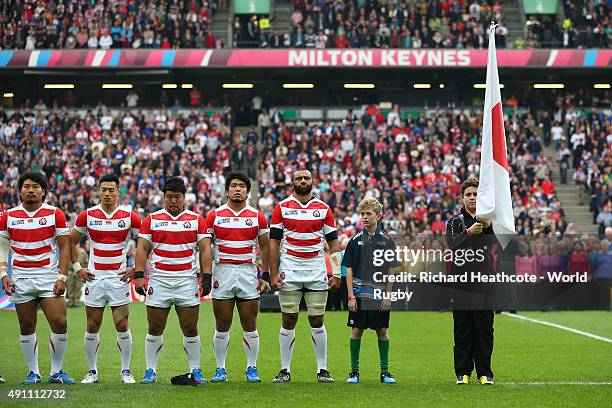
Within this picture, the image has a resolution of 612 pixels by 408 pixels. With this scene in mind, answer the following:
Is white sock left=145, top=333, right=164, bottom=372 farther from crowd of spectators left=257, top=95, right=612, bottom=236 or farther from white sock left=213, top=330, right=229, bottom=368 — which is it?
crowd of spectators left=257, top=95, right=612, bottom=236

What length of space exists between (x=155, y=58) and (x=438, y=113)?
12017mm

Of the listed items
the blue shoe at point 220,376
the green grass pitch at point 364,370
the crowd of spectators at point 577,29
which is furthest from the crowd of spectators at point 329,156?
the blue shoe at point 220,376

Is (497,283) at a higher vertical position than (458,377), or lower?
higher

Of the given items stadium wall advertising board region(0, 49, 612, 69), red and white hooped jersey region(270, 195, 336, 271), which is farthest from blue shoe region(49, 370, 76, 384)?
stadium wall advertising board region(0, 49, 612, 69)

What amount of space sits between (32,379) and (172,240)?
2.29 metres

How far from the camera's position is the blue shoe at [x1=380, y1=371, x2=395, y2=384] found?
12.6m

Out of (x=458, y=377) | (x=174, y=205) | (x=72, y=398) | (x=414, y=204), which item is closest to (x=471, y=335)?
(x=458, y=377)

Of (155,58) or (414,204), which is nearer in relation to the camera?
(414,204)

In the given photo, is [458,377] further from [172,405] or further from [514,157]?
[514,157]

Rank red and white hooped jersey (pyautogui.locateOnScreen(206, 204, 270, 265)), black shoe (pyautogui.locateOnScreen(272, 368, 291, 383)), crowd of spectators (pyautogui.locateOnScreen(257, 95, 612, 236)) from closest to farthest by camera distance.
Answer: black shoe (pyautogui.locateOnScreen(272, 368, 291, 383)), red and white hooped jersey (pyautogui.locateOnScreen(206, 204, 270, 265)), crowd of spectators (pyautogui.locateOnScreen(257, 95, 612, 236))

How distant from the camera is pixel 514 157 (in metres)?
40.5

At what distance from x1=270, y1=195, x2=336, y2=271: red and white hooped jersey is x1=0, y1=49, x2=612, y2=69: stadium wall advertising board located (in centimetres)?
3096

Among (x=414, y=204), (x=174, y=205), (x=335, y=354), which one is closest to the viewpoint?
(x=174, y=205)

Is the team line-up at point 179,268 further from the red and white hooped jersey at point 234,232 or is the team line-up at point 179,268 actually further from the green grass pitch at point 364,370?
the green grass pitch at point 364,370
